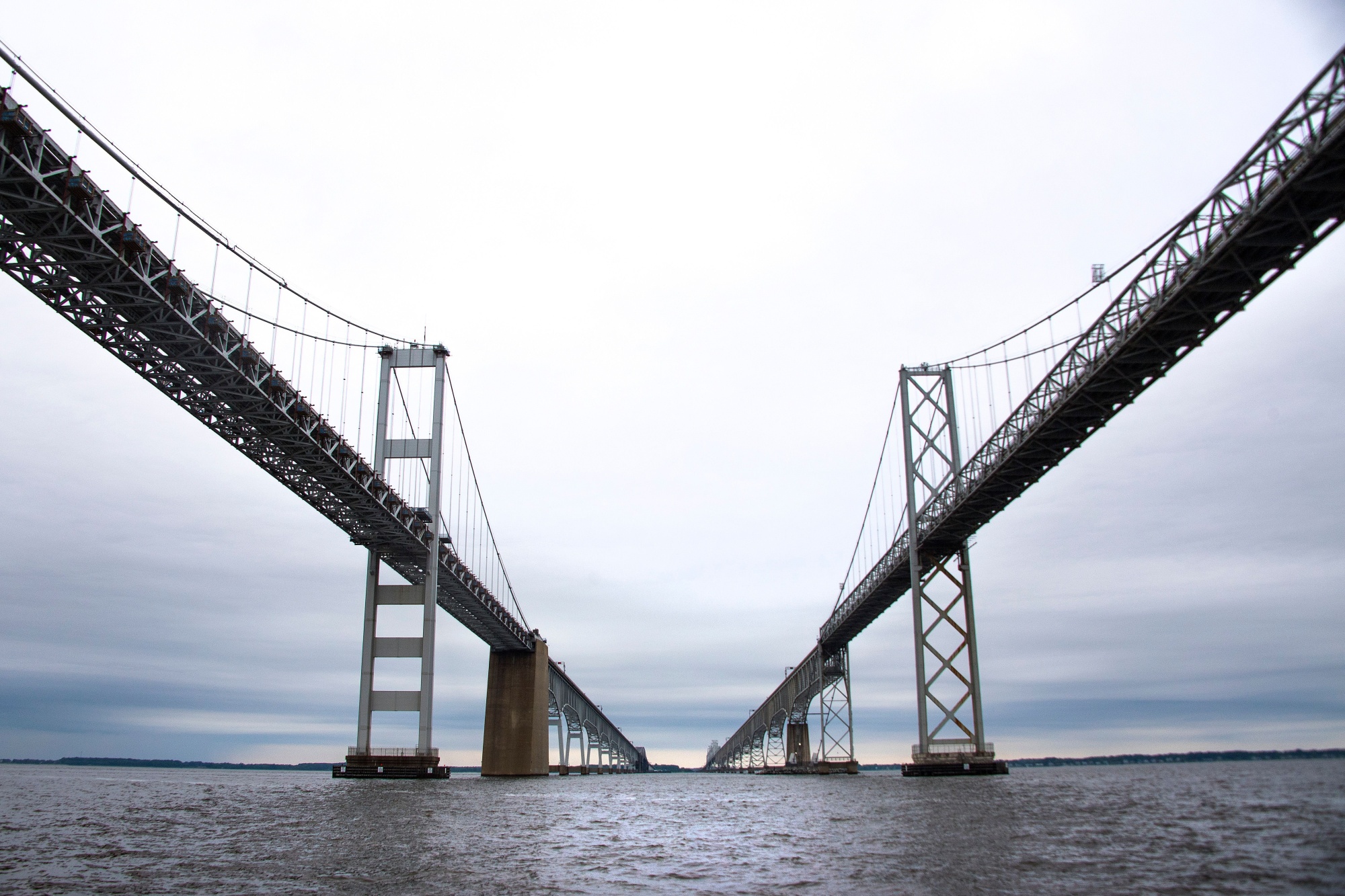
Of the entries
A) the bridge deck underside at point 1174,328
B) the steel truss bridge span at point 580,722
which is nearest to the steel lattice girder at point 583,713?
the steel truss bridge span at point 580,722

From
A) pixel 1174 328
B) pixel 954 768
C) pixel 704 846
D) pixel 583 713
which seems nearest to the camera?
pixel 704 846

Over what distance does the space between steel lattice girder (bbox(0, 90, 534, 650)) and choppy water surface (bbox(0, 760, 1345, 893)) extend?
1437 cm

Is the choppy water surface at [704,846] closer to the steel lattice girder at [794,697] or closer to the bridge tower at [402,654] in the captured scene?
the bridge tower at [402,654]

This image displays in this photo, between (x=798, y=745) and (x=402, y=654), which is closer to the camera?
(x=402, y=654)

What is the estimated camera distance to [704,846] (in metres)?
19.9

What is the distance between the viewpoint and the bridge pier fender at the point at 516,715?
2950 inches

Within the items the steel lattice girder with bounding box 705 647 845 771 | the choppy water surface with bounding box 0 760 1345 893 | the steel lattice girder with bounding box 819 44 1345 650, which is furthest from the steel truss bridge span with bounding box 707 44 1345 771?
the steel lattice girder with bounding box 705 647 845 771

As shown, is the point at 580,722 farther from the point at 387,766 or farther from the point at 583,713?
the point at 387,766

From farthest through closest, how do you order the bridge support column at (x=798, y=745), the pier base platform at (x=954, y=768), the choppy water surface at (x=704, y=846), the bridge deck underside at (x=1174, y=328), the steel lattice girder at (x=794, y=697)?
the bridge support column at (x=798, y=745) < the steel lattice girder at (x=794, y=697) < the pier base platform at (x=954, y=768) < the bridge deck underside at (x=1174, y=328) < the choppy water surface at (x=704, y=846)

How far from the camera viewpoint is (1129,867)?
14.1 m

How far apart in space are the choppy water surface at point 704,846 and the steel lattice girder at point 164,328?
14365 millimetres

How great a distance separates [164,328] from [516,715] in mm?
53338

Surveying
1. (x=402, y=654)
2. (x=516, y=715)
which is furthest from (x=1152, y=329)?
(x=516, y=715)

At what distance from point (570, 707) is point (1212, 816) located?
288 ft
